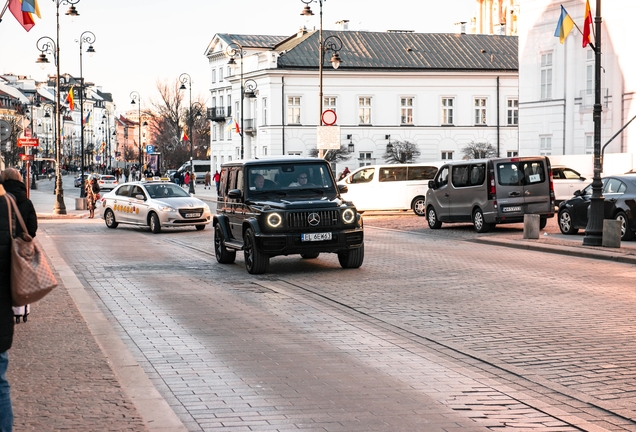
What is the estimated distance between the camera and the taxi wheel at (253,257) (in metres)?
16.6

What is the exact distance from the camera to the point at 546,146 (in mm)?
45094

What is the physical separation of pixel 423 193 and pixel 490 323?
84.5 feet

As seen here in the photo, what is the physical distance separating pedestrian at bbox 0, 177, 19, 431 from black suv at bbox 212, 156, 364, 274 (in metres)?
10.8

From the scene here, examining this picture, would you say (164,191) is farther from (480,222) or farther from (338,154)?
(338,154)

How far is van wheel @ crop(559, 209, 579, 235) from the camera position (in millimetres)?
24469

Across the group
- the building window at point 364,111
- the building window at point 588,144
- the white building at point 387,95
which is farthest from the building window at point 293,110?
the building window at point 588,144

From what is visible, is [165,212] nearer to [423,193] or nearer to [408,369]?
[423,193]

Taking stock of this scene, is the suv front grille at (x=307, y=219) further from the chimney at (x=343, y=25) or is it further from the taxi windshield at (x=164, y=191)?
the chimney at (x=343, y=25)

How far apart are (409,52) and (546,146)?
3066cm

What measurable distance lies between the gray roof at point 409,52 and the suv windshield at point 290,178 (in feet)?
176

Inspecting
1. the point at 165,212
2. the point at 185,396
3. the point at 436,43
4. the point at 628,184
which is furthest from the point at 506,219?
the point at 436,43

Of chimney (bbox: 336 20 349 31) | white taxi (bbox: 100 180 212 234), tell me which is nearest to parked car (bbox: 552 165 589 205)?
white taxi (bbox: 100 180 212 234)

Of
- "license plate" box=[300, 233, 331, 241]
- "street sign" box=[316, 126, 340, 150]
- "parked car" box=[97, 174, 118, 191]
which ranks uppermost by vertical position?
"street sign" box=[316, 126, 340, 150]

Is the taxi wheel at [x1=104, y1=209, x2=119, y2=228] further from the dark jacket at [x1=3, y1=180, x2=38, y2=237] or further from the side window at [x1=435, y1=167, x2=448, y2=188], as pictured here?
the dark jacket at [x1=3, y1=180, x2=38, y2=237]
